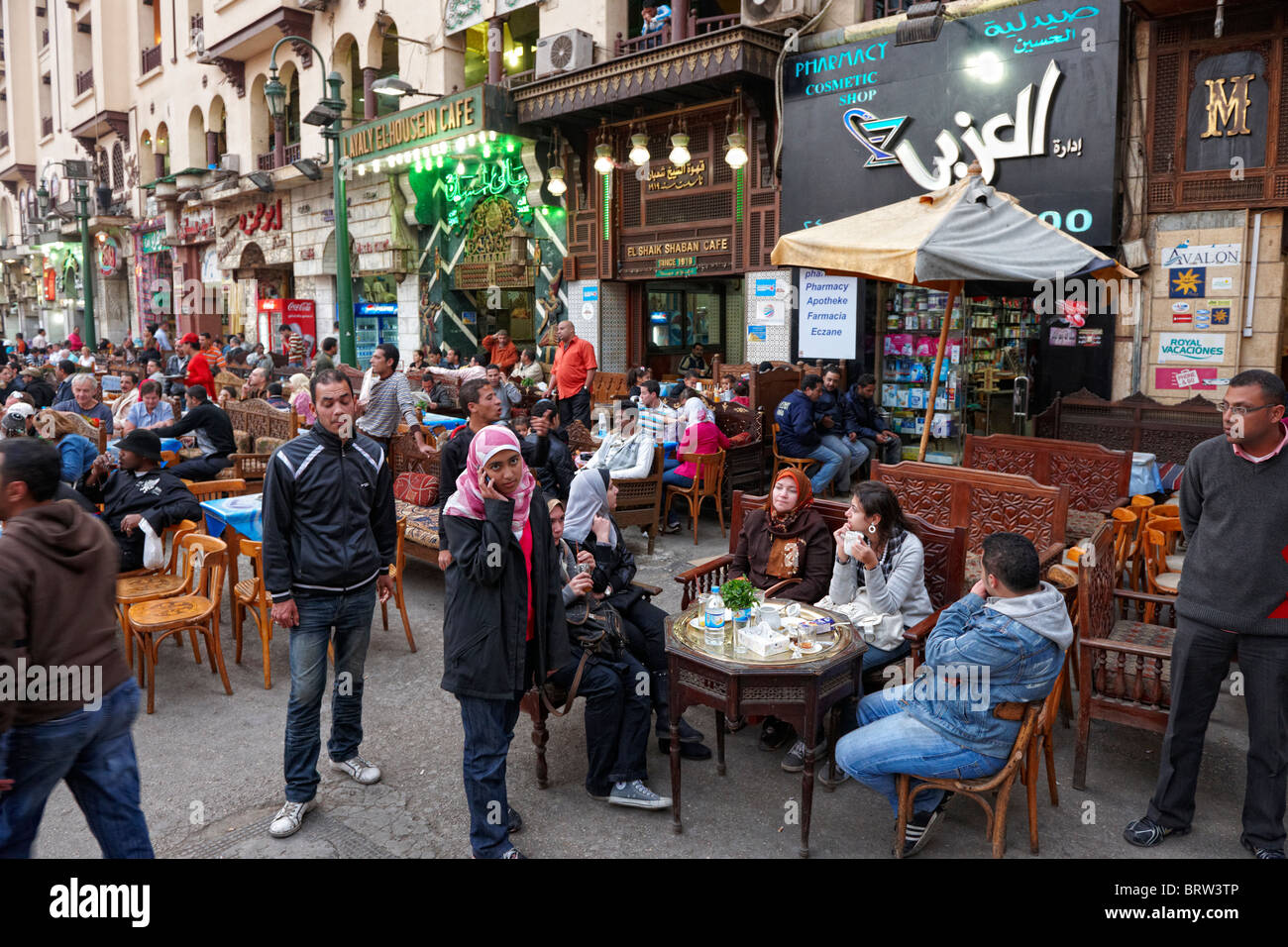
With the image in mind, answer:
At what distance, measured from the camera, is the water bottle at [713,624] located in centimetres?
416

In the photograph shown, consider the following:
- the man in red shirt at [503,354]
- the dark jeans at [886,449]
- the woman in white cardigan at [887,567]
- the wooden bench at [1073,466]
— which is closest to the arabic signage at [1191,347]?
the dark jeans at [886,449]

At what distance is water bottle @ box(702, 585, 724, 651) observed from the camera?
416 cm

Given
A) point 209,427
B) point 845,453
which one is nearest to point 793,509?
point 845,453

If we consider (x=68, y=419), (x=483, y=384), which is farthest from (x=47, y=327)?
(x=483, y=384)

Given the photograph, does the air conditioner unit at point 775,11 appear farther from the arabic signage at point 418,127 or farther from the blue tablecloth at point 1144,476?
the blue tablecloth at point 1144,476

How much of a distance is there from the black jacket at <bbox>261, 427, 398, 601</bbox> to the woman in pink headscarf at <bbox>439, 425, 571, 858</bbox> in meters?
0.76

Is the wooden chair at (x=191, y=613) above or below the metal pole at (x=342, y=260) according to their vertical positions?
below

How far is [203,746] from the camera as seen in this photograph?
4.86m

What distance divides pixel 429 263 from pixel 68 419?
13.5 metres

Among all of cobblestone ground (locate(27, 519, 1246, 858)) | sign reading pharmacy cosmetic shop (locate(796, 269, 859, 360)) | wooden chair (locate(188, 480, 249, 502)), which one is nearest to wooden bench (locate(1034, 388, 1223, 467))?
sign reading pharmacy cosmetic shop (locate(796, 269, 859, 360))

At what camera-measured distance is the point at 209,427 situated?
891 cm

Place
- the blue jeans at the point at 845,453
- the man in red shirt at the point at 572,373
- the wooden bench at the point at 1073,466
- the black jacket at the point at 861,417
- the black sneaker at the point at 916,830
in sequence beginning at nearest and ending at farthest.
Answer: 1. the black sneaker at the point at 916,830
2. the wooden bench at the point at 1073,466
3. the blue jeans at the point at 845,453
4. the black jacket at the point at 861,417
5. the man in red shirt at the point at 572,373

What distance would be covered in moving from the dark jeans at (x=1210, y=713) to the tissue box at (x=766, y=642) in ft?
5.45

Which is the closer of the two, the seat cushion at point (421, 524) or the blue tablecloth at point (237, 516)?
the blue tablecloth at point (237, 516)
